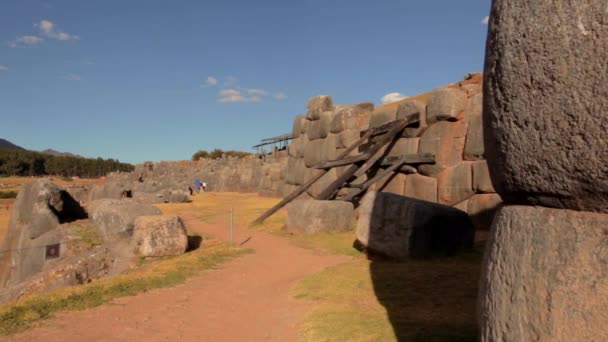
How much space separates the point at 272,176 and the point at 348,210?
13928mm

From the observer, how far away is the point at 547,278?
193 centimetres

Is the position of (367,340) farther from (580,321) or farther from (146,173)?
(146,173)

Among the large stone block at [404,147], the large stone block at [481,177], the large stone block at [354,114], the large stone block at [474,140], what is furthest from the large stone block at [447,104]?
the large stone block at [354,114]

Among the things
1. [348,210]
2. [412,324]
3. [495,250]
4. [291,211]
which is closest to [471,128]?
Result: [348,210]

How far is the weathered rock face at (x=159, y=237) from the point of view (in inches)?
346

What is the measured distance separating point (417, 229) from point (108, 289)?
4721 mm

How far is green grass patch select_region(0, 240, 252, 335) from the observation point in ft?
16.4

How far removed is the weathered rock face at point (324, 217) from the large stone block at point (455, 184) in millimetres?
2270

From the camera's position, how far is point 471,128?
9.78 metres

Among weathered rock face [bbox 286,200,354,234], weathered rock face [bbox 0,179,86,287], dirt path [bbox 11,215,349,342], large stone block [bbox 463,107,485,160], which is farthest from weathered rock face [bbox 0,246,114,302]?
large stone block [bbox 463,107,485,160]

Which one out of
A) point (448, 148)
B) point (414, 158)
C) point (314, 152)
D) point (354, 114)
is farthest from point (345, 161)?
point (314, 152)

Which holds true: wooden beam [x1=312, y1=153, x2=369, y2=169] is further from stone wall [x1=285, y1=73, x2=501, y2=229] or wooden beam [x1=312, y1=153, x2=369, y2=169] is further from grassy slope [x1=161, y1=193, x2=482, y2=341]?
grassy slope [x1=161, y1=193, x2=482, y2=341]

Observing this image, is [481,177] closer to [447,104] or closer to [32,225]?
[447,104]

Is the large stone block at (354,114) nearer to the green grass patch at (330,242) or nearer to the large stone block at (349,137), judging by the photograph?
the large stone block at (349,137)
